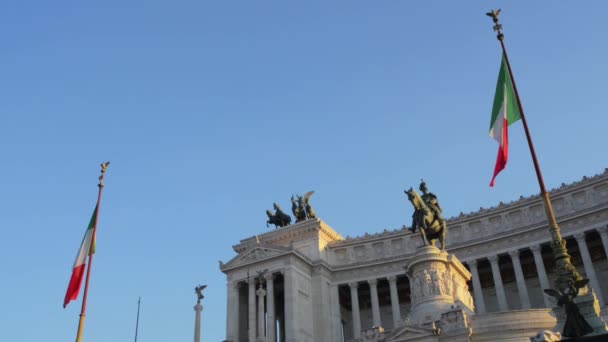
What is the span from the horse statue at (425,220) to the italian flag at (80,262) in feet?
61.3

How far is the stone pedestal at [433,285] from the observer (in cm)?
3447

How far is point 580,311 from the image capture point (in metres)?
16.5

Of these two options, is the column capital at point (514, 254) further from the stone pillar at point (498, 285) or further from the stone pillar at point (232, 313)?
the stone pillar at point (232, 313)

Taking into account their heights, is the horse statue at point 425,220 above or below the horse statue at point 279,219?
below

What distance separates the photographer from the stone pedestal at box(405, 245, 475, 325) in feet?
113

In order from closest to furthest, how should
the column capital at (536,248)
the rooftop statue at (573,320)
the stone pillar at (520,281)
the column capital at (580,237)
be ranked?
the rooftop statue at (573,320) → the column capital at (580,237) → the stone pillar at (520,281) → the column capital at (536,248)

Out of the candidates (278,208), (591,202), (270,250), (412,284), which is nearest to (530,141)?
(412,284)

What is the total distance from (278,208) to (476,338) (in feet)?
152

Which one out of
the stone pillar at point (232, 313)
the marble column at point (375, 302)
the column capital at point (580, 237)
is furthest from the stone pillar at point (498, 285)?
the stone pillar at point (232, 313)

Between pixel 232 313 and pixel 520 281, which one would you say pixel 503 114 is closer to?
pixel 520 281

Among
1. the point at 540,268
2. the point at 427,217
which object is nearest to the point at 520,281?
the point at 540,268

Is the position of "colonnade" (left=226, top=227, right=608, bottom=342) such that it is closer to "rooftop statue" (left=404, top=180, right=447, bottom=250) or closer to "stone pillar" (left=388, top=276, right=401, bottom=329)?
"stone pillar" (left=388, top=276, right=401, bottom=329)

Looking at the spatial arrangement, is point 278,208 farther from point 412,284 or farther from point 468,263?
point 412,284

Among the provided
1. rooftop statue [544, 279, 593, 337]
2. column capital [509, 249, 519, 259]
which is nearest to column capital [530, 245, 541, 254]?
column capital [509, 249, 519, 259]
